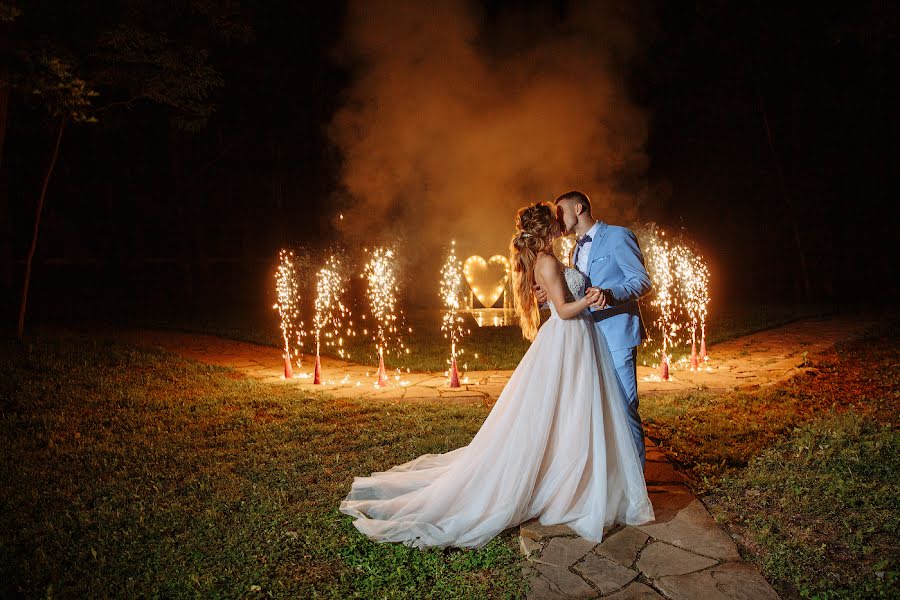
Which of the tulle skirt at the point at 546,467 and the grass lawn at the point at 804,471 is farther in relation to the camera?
the tulle skirt at the point at 546,467

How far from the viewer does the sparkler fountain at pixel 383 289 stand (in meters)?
14.9

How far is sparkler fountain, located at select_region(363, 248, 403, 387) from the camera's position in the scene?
14.9 meters

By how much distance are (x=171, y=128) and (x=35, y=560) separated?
18.7 metres

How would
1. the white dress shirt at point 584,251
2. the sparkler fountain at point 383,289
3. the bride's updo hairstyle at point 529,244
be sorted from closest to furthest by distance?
1. the bride's updo hairstyle at point 529,244
2. the white dress shirt at point 584,251
3. the sparkler fountain at point 383,289

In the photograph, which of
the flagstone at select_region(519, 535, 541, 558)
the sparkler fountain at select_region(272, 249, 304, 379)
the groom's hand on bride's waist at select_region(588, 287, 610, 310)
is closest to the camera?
the flagstone at select_region(519, 535, 541, 558)

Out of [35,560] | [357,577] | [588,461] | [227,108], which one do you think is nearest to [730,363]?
[588,461]

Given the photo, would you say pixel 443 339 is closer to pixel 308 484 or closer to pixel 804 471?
pixel 308 484

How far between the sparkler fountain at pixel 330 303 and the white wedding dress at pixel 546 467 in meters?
5.17

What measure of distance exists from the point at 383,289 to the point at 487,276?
24.7 ft

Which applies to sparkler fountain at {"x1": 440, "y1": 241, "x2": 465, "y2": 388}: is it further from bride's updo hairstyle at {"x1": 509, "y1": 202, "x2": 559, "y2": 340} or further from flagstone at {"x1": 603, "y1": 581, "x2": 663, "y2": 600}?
flagstone at {"x1": 603, "y1": 581, "x2": 663, "y2": 600}

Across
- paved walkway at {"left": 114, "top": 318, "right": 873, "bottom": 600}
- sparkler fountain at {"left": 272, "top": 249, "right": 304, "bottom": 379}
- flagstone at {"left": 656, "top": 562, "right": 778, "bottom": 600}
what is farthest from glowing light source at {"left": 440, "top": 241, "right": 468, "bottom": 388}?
flagstone at {"left": 656, "top": 562, "right": 778, "bottom": 600}

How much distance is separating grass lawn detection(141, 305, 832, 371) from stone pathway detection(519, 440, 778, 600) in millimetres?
5610

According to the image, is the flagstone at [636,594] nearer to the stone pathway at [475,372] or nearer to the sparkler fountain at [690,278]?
the stone pathway at [475,372]

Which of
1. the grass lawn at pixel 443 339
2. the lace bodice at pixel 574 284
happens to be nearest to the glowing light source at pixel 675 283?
the grass lawn at pixel 443 339
